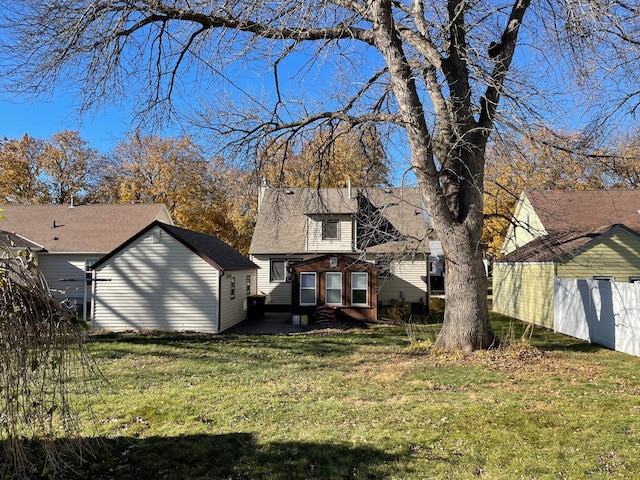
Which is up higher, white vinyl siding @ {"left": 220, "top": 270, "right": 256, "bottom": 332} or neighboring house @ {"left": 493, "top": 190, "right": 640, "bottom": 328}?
neighboring house @ {"left": 493, "top": 190, "right": 640, "bottom": 328}

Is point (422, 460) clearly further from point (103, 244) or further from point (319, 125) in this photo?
point (103, 244)

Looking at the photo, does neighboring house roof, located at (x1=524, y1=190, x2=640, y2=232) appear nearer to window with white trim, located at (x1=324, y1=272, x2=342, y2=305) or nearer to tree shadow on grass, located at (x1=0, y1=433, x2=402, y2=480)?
window with white trim, located at (x1=324, y1=272, x2=342, y2=305)

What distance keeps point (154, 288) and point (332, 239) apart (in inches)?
395

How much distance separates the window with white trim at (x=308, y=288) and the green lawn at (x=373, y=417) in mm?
9070

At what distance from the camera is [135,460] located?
483 cm

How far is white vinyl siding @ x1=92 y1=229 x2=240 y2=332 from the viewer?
1623 centimetres

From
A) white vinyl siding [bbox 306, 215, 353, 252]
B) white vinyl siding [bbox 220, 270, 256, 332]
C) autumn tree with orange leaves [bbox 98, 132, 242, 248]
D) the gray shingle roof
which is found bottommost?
white vinyl siding [bbox 220, 270, 256, 332]

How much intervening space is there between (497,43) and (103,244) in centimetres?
1928

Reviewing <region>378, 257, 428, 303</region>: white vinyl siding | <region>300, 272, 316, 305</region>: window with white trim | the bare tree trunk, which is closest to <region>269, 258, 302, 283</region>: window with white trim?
<region>300, 272, 316, 305</region>: window with white trim

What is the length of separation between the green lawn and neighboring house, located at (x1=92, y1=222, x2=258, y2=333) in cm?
562

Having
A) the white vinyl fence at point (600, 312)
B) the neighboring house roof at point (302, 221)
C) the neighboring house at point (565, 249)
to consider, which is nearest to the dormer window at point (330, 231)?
the neighboring house roof at point (302, 221)

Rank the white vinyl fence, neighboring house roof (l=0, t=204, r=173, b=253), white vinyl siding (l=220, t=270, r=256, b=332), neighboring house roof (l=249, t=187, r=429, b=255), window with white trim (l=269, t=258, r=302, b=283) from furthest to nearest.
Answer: window with white trim (l=269, t=258, r=302, b=283), neighboring house roof (l=249, t=187, r=429, b=255), neighboring house roof (l=0, t=204, r=173, b=253), white vinyl siding (l=220, t=270, r=256, b=332), the white vinyl fence

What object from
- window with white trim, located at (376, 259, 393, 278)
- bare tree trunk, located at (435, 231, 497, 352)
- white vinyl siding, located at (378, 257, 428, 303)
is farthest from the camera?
white vinyl siding, located at (378, 257, 428, 303)

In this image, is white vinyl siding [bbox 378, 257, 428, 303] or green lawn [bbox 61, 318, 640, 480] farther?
white vinyl siding [bbox 378, 257, 428, 303]
